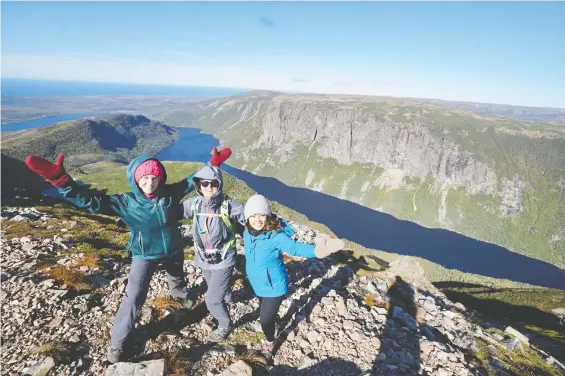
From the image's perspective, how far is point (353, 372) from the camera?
7.44 metres

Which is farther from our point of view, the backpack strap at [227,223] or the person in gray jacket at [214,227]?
the backpack strap at [227,223]

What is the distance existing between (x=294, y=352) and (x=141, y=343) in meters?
3.75

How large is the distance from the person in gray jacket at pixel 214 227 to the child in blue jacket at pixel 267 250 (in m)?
0.50

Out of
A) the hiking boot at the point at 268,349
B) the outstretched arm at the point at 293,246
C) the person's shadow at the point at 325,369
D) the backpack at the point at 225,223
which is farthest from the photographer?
the hiking boot at the point at 268,349

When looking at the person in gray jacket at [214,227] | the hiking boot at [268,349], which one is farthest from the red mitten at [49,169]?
the hiking boot at [268,349]

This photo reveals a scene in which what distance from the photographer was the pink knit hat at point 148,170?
626 cm

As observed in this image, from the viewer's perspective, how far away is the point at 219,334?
7.52 m

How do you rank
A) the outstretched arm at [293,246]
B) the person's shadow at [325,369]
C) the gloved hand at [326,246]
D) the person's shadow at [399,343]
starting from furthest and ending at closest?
the person's shadow at [399,343] → the person's shadow at [325,369] → the outstretched arm at [293,246] → the gloved hand at [326,246]

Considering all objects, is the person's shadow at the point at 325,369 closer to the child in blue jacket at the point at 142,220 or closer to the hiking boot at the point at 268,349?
the hiking boot at the point at 268,349

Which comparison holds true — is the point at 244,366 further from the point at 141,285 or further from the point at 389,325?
the point at 389,325

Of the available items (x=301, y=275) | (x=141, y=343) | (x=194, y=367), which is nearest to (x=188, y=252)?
(x=301, y=275)

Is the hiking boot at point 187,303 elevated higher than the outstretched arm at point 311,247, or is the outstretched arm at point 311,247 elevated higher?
the outstretched arm at point 311,247

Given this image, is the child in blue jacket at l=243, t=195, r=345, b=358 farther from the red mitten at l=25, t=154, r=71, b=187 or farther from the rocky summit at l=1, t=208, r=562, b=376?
the red mitten at l=25, t=154, r=71, b=187

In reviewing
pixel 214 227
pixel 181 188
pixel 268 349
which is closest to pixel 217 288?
pixel 214 227
